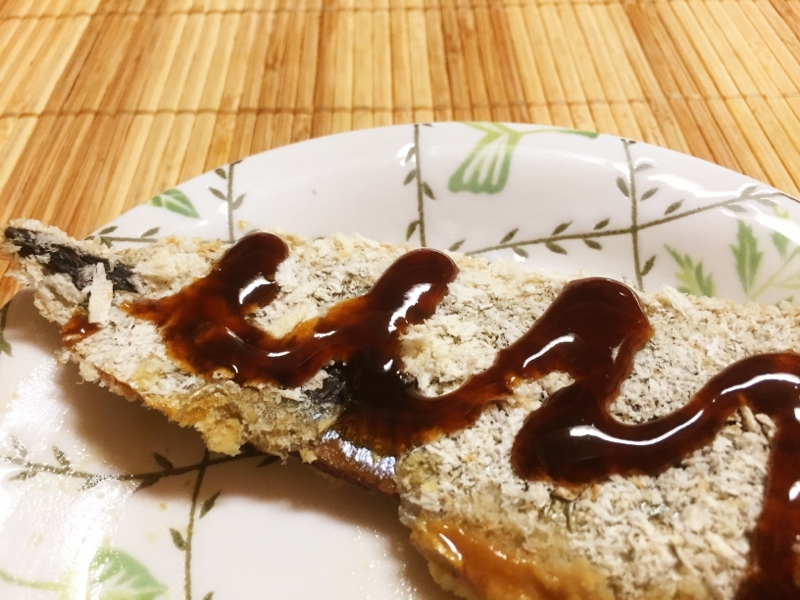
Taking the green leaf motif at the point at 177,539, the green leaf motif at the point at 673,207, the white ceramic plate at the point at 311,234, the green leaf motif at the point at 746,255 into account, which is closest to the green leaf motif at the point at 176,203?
the white ceramic plate at the point at 311,234

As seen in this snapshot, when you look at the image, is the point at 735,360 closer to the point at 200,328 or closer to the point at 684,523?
the point at 684,523

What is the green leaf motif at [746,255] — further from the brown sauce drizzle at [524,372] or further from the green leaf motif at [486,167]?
the green leaf motif at [486,167]

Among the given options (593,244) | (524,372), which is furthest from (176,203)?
(593,244)

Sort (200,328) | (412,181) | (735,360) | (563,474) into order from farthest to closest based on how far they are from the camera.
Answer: (412,181), (200,328), (735,360), (563,474)

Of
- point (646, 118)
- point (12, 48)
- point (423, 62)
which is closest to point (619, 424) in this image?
point (646, 118)

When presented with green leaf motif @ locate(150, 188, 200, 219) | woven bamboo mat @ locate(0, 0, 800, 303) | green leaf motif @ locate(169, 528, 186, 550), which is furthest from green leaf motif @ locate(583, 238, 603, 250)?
green leaf motif @ locate(169, 528, 186, 550)

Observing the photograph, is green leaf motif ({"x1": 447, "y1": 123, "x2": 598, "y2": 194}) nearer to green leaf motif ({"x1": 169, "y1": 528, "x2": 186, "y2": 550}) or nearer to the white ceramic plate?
the white ceramic plate
